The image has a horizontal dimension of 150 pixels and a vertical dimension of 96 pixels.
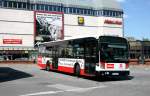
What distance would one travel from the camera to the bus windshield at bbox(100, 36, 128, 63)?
21.7 meters

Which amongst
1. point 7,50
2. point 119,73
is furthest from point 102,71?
point 7,50

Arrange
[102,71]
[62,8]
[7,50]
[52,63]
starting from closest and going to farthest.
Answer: [102,71] < [52,63] < [7,50] < [62,8]

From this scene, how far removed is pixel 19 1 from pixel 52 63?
190ft

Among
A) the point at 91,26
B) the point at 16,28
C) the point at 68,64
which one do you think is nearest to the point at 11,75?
the point at 68,64

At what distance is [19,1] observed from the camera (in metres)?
86.7

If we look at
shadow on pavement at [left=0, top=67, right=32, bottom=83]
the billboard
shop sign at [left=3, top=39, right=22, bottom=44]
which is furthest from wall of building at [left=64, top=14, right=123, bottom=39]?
shadow on pavement at [left=0, top=67, right=32, bottom=83]

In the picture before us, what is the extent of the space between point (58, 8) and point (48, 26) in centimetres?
539

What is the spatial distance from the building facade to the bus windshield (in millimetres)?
57204

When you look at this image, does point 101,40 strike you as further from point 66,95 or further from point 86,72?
point 66,95

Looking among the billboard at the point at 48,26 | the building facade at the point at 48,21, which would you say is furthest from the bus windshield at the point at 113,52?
the billboard at the point at 48,26

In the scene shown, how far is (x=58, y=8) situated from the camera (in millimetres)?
93438

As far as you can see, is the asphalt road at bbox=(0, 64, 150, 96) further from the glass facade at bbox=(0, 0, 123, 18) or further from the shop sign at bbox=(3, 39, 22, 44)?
the glass facade at bbox=(0, 0, 123, 18)

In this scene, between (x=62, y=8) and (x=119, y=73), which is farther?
(x=62, y=8)

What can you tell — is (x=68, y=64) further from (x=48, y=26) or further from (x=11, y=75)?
(x=48, y=26)
